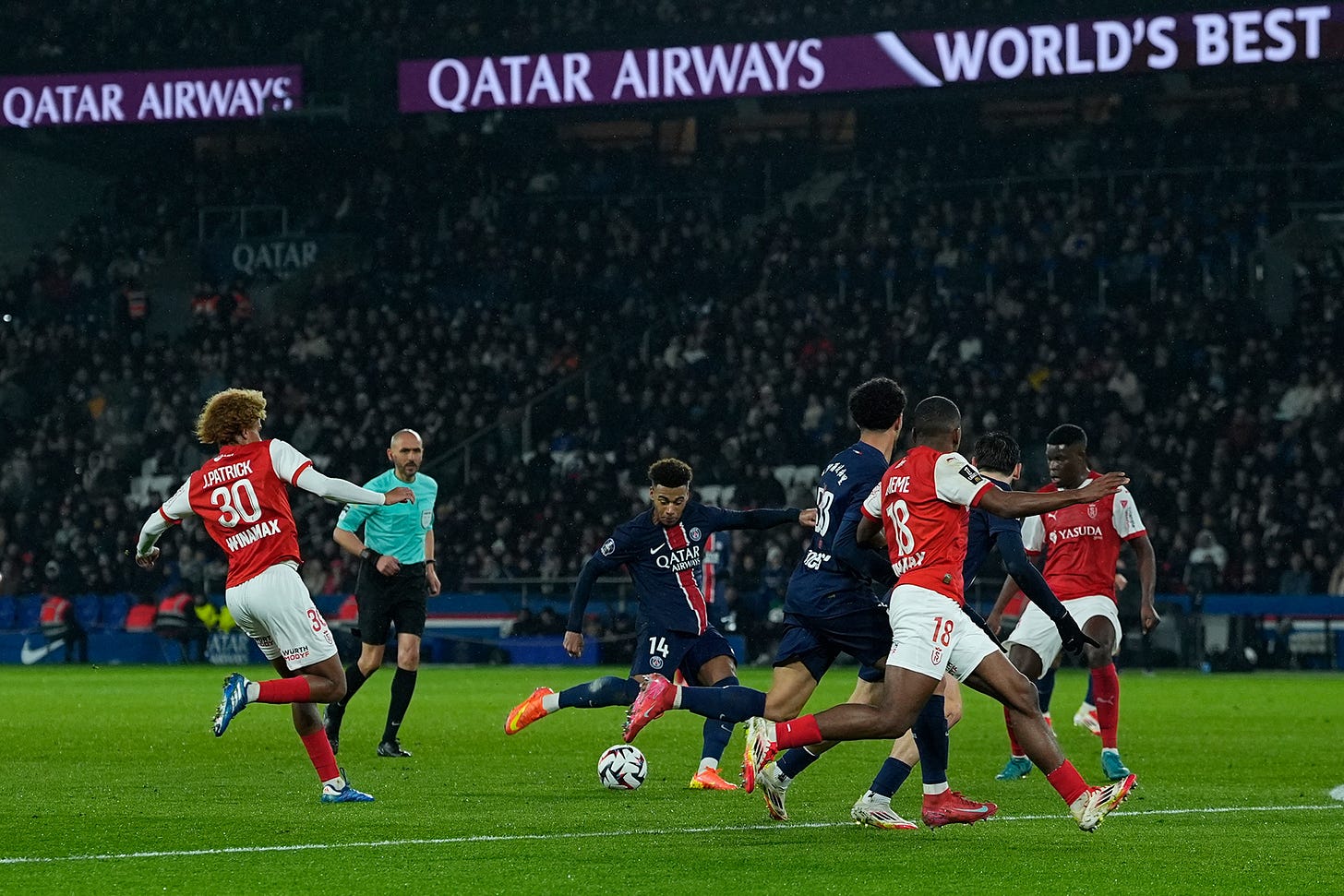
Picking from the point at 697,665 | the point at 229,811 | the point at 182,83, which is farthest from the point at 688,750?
the point at 182,83

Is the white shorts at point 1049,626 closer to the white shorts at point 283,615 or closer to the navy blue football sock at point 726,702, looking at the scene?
the navy blue football sock at point 726,702

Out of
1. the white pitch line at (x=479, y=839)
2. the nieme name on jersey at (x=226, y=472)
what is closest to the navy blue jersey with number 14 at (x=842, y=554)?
the white pitch line at (x=479, y=839)

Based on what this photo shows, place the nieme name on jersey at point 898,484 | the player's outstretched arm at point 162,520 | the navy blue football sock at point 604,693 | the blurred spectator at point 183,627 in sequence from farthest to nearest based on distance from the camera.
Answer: the blurred spectator at point 183,627 < the navy blue football sock at point 604,693 < the player's outstretched arm at point 162,520 < the nieme name on jersey at point 898,484

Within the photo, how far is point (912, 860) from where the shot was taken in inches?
317

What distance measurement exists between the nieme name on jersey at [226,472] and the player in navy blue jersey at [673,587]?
230 centimetres

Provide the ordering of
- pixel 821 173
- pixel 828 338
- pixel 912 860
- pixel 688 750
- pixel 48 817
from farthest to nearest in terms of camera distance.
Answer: pixel 821 173
pixel 828 338
pixel 688 750
pixel 48 817
pixel 912 860

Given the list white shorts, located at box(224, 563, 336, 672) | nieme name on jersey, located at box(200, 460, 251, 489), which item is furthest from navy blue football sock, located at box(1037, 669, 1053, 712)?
nieme name on jersey, located at box(200, 460, 251, 489)

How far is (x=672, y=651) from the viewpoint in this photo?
37.7 feet

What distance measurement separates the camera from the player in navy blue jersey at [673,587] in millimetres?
11398

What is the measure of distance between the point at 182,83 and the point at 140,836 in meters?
29.9

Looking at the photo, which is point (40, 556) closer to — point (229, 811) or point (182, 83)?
point (182, 83)

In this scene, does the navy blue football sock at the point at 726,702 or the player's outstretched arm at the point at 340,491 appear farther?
the player's outstretched arm at the point at 340,491

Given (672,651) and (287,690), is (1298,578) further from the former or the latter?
(287,690)

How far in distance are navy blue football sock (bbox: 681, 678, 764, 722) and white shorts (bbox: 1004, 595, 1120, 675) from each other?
3.71 m
